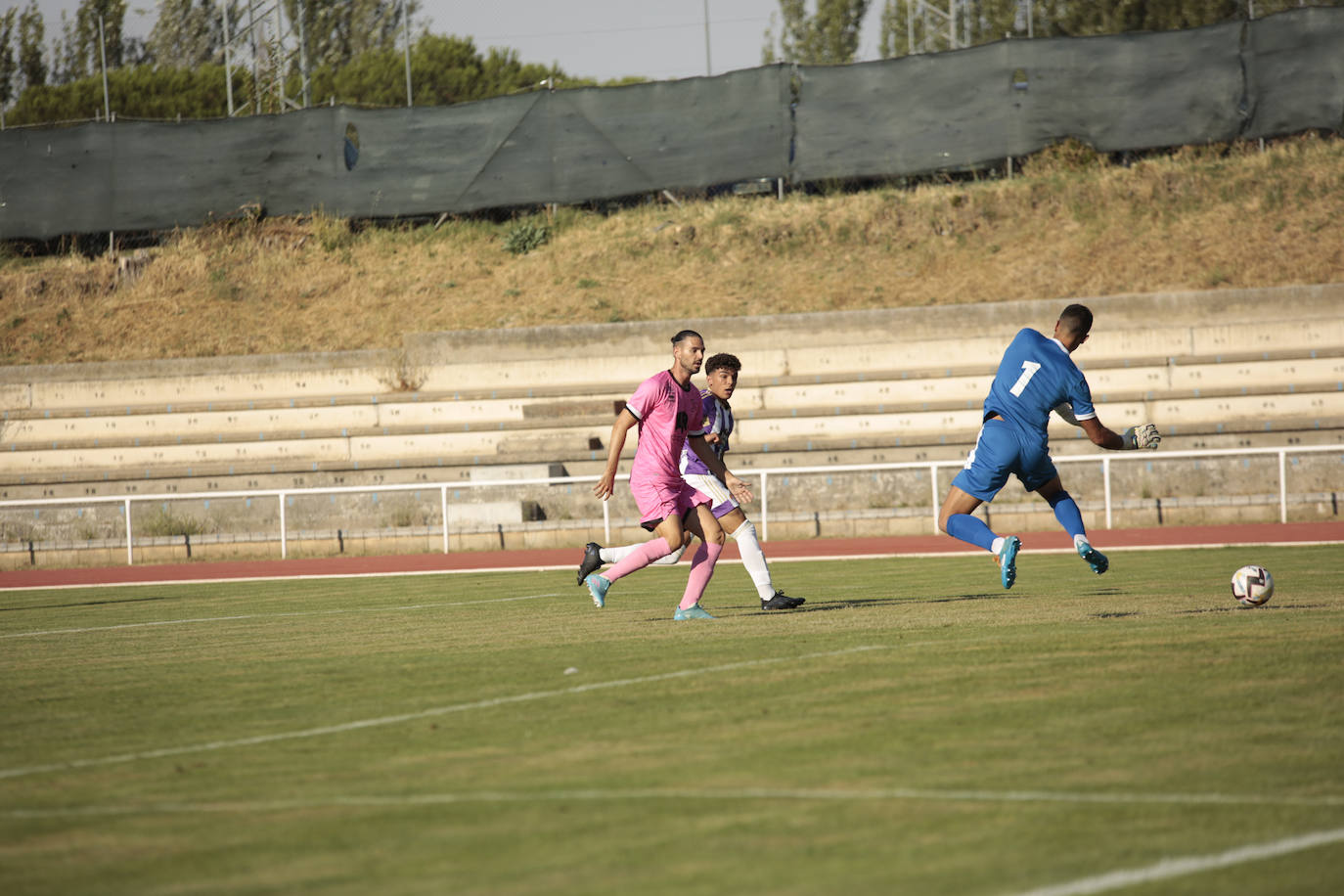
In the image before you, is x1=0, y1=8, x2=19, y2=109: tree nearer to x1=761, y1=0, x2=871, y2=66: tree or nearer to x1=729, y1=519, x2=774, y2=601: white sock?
x1=761, y1=0, x2=871, y2=66: tree

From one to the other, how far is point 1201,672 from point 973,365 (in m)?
19.1

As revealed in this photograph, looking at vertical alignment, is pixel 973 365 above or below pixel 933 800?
above

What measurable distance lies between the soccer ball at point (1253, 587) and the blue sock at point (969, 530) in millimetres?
1699

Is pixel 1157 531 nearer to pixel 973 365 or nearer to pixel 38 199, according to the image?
pixel 973 365

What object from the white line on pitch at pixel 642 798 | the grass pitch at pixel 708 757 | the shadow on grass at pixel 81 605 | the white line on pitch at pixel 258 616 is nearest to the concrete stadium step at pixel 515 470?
the shadow on grass at pixel 81 605

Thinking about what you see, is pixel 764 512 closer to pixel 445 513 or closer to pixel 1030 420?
pixel 445 513

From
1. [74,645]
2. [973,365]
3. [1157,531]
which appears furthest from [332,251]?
[74,645]

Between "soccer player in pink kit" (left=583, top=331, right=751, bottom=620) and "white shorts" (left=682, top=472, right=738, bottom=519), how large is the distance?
0.04 m

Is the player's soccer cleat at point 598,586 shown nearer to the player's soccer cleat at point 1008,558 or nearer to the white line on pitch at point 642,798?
the player's soccer cleat at point 1008,558

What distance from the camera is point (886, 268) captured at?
30.0 m

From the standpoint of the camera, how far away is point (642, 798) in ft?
15.7

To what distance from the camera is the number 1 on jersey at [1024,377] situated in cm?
1040

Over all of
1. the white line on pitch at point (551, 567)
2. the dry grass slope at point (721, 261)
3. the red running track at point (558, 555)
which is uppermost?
the dry grass slope at point (721, 261)

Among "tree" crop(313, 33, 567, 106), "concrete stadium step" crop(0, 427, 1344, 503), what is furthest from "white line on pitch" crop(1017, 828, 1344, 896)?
"tree" crop(313, 33, 567, 106)
